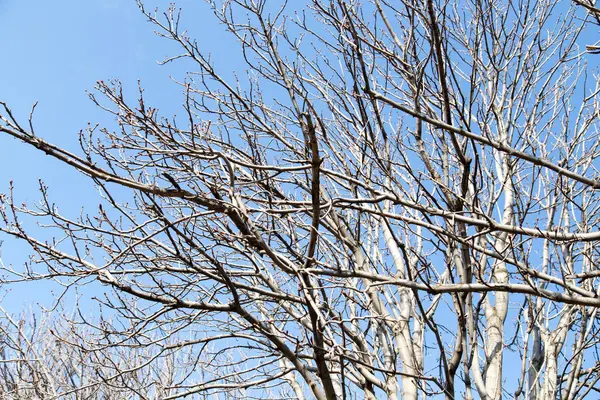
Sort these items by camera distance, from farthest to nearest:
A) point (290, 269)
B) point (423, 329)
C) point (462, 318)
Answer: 1. point (423, 329)
2. point (462, 318)
3. point (290, 269)

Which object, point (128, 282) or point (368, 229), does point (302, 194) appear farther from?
point (128, 282)

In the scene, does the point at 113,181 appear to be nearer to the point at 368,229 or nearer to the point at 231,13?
the point at 231,13

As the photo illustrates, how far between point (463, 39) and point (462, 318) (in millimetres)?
2995

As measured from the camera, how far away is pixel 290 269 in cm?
276

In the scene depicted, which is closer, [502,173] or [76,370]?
[502,173]

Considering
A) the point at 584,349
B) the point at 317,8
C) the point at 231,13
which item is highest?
the point at 231,13

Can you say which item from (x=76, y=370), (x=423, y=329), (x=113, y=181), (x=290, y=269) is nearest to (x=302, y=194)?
(x=423, y=329)

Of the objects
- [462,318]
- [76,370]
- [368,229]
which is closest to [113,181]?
[462,318]

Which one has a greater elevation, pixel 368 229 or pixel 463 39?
pixel 463 39

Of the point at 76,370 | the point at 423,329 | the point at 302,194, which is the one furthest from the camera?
the point at 76,370

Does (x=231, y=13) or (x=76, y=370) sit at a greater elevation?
(x=231, y=13)

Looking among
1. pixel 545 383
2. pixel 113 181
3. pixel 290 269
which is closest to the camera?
pixel 113 181

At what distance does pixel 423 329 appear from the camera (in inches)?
184

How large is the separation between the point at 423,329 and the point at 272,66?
2.76 m
